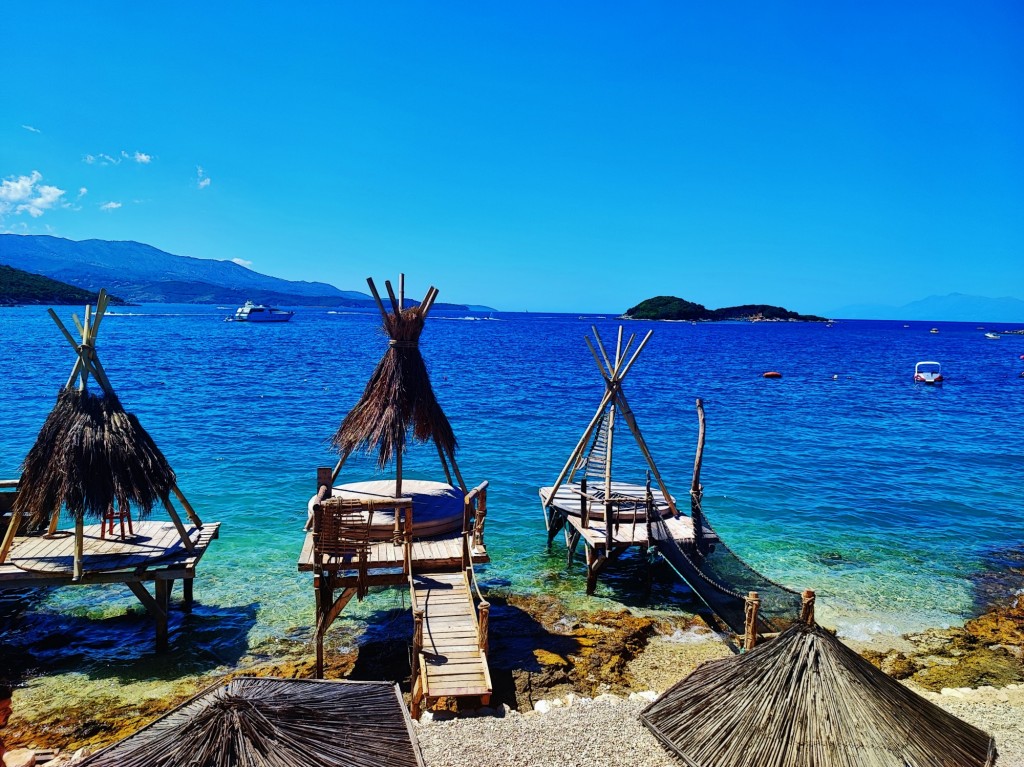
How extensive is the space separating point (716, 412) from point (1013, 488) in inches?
A: 671

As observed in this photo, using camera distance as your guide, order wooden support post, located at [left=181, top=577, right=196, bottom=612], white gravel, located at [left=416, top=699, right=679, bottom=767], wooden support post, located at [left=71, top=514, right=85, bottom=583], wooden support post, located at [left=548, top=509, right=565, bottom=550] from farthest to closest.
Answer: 1. wooden support post, located at [left=548, top=509, right=565, bottom=550]
2. wooden support post, located at [left=181, top=577, right=196, bottom=612]
3. wooden support post, located at [left=71, top=514, right=85, bottom=583]
4. white gravel, located at [left=416, top=699, right=679, bottom=767]

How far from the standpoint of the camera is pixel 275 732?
5594mm

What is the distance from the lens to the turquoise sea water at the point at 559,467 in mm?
13570

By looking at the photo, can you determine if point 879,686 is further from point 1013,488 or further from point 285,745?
point 1013,488

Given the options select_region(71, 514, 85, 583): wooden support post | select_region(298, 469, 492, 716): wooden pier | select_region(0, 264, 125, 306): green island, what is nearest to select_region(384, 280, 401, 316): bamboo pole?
select_region(298, 469, 492, 716): wooden pier

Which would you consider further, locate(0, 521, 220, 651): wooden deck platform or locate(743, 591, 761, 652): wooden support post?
locate(0, 521, 220, 651): wooden deck platform

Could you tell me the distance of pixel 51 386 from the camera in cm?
4100

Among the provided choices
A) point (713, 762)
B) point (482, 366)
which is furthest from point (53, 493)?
point (482, 366)

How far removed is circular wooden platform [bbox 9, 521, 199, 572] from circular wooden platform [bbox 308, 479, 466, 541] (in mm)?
2897

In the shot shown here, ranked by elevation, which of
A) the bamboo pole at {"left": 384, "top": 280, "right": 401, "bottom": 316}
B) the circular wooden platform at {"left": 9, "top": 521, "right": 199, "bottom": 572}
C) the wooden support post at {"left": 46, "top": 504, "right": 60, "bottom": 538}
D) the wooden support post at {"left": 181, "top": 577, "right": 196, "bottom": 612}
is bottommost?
the wooden support post at {"left": 181, "top": 577, "right": 196, "bottom": 612}

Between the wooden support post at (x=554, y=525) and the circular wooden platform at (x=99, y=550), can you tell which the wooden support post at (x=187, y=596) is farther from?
the wooden support post at (x=554, y=525)

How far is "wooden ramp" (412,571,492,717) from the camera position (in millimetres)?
9219

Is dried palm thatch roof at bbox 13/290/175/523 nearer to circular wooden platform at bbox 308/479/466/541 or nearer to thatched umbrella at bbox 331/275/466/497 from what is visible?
circular wooden platform at bbox 308/479/466/541

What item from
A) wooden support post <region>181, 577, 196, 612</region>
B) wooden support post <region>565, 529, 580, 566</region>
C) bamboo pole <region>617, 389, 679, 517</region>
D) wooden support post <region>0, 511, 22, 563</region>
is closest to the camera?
wooden support post <region>0, 511, 22, 563</region>
